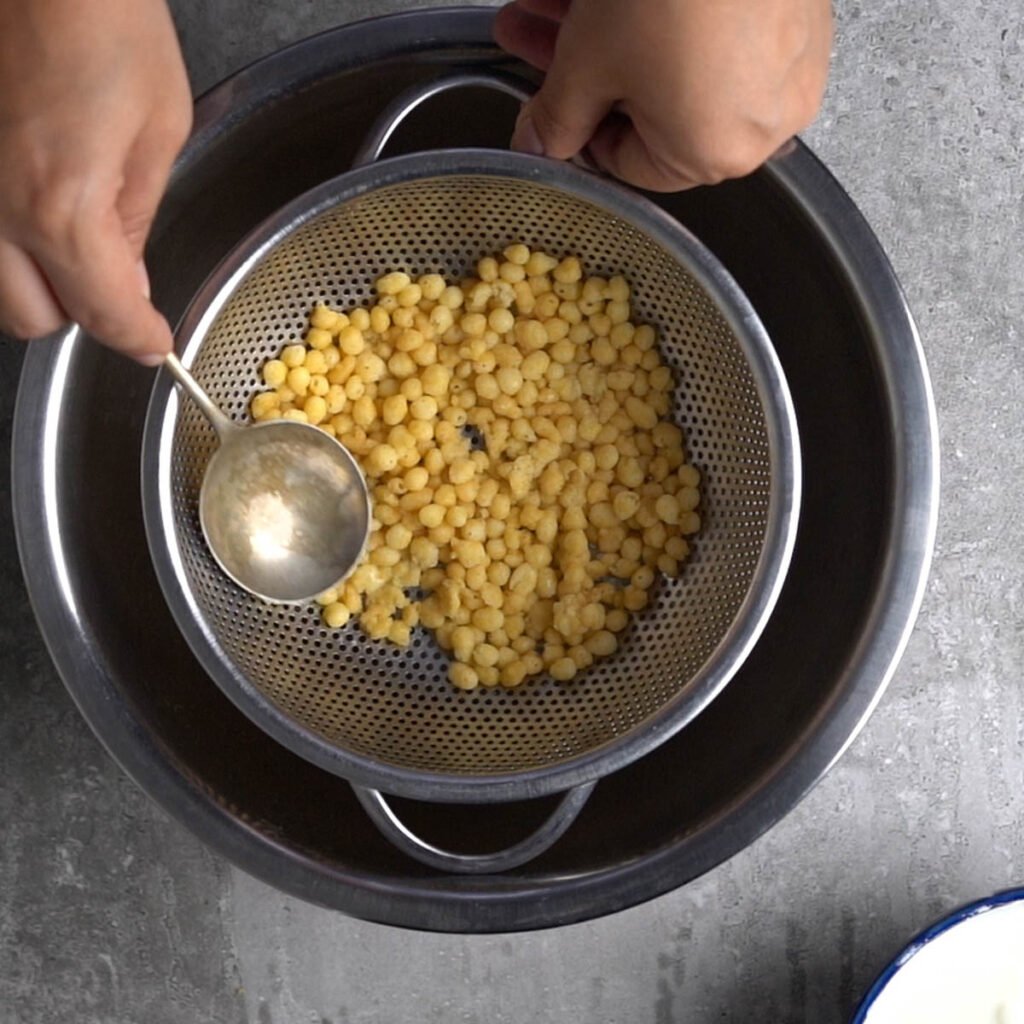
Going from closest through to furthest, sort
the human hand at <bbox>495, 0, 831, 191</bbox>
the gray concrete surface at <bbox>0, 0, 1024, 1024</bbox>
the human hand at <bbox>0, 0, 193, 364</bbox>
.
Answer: the human hand at <bbox>0, 0, 193, 364</bbox> < the human hand at <bbox>495, 0, 831, 191</bbox> < the gray concrete surface at <bbox>0, 0, 1024, 1024</bbox>

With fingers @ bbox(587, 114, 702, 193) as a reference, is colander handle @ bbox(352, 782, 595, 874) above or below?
below

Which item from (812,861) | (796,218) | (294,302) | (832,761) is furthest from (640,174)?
(812,861)

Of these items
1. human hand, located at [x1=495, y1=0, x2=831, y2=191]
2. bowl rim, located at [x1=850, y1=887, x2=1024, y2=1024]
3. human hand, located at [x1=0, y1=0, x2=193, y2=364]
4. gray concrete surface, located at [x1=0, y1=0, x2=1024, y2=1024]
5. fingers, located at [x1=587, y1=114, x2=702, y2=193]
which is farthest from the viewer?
gray concrete surface, located at [x1=0, y1=0, x2=1024, y2=1024]

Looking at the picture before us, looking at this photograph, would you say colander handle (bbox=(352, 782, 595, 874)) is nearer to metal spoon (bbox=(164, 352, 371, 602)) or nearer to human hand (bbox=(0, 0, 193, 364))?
metal spoon (bbox=(164, 352, 371, 602))

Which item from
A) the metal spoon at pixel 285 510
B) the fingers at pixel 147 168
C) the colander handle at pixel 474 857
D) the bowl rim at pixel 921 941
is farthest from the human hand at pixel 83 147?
the bowl rim at pixel 921 941

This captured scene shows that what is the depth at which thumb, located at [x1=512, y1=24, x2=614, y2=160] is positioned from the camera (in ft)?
2.44

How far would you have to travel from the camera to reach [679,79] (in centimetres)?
71

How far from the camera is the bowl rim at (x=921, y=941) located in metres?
0.90

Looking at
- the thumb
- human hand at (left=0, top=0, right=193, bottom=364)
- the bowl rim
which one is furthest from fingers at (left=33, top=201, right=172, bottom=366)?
the bowl rim

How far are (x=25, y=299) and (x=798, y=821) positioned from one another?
742mm

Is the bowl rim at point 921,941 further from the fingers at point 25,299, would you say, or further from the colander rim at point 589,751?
the fingers at point 25,299

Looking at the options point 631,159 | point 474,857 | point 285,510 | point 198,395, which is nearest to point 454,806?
point 474,857

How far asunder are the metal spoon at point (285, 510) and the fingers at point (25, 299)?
0.65ft

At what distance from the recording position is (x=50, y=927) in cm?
104
